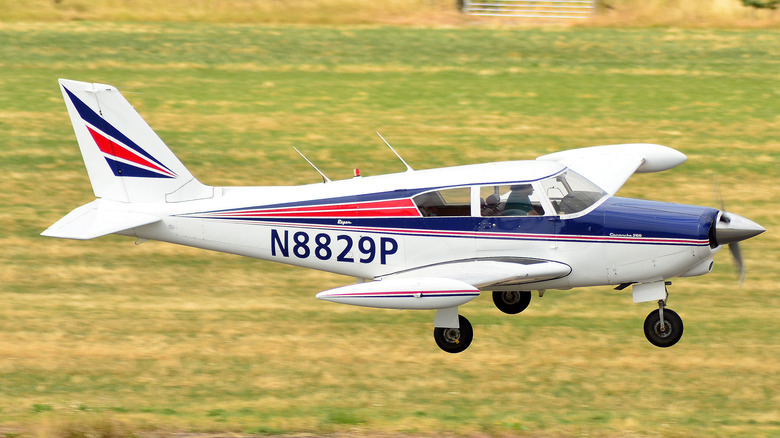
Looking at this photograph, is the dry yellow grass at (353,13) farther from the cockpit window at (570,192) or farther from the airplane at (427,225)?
the cockpit window at (570,192)

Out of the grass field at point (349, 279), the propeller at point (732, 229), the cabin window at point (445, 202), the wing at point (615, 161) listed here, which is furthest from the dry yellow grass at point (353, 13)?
the propeller at point (732, 229)

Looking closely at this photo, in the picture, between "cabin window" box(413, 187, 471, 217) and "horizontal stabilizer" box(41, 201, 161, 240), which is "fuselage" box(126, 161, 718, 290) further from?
"horizontal stabilizer" box(41, 201, 161, 240)

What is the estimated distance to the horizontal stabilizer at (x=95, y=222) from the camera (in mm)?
15850

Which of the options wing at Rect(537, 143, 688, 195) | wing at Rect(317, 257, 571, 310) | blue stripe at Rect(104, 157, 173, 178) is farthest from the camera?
wing at Rect(537, 143, 688, 195)

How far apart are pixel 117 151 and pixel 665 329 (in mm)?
8766

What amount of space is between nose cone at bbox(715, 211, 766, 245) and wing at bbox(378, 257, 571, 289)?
6.99 ft

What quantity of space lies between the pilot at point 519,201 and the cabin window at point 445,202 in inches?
23.1

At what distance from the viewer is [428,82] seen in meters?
33.5

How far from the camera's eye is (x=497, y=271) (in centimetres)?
1509

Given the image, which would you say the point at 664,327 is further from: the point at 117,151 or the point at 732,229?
the point at 117,151

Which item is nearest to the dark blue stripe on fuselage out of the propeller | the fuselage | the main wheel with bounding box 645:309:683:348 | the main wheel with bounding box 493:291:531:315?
the fuselage

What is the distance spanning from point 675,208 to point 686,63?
857 inches

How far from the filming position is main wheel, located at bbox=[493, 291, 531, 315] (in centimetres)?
1780

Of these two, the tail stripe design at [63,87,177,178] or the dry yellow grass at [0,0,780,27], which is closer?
the tail stripe design at [63,87,177,178]
